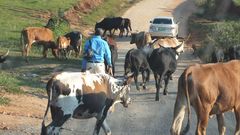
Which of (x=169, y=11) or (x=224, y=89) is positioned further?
(x=169, y=11)

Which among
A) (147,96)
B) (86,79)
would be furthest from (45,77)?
(86,79)

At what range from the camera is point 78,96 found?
10.1m

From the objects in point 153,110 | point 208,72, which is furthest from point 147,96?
point 208,72

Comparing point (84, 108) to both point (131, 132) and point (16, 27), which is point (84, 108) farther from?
point (16, 27)

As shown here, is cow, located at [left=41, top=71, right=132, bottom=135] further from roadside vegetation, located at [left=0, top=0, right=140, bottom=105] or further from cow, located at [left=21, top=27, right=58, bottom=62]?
cow, located at [left=21, top=27, right=58, bottom=62]

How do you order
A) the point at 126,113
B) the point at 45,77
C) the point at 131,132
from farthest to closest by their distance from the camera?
the point at 45,77
the point at 126,113
the point at 131,132

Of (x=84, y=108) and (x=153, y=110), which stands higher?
(x=84, y=108)

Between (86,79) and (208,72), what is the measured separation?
7.29ft

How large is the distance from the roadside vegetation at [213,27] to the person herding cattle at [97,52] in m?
11.3

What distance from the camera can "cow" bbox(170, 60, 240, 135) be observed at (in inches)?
399

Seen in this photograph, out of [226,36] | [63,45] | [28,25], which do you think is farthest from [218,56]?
[28,25]

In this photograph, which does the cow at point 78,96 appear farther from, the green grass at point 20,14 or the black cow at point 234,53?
the green grass at point 20,14

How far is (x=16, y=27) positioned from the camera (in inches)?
1337

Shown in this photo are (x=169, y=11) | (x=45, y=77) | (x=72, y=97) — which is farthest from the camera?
(x=169, y=11)
